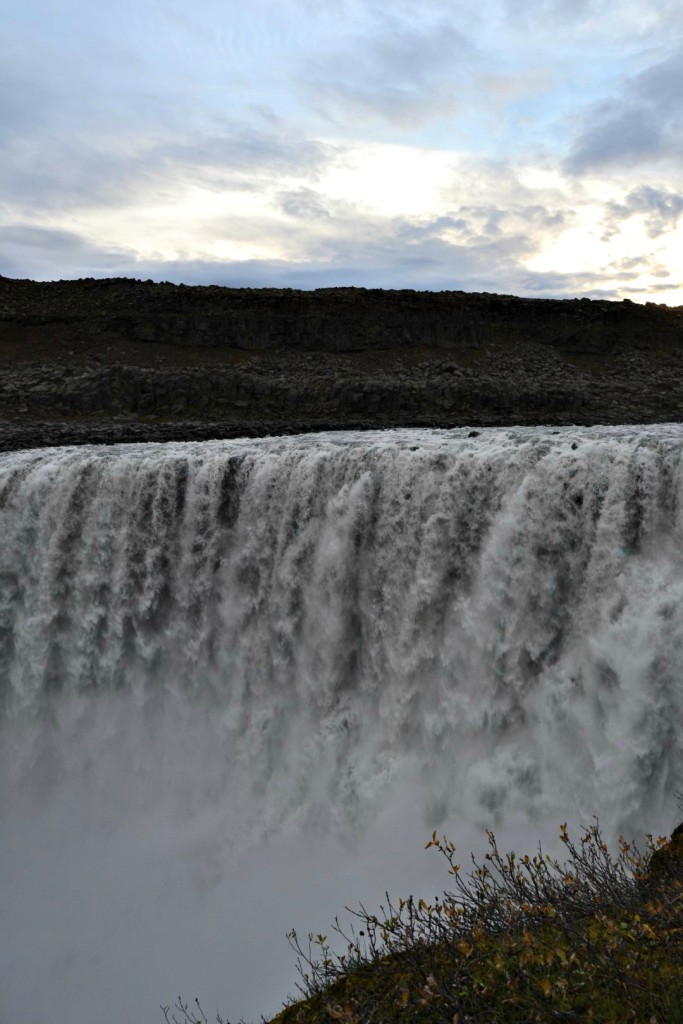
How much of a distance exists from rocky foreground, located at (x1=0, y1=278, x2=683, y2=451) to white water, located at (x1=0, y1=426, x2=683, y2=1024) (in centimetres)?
1699

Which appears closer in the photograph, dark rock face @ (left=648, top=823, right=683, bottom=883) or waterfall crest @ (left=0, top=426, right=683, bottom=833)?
dark rock face @ (left=648, top=823, right=683, bottom=883)

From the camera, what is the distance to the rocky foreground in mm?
35812

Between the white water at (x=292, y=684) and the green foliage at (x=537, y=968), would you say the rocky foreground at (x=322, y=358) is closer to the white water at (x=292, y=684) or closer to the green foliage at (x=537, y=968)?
the white water at (x=292, y=684)

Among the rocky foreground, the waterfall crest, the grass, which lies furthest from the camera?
the rocky foreground

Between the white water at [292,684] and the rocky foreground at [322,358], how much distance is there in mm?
16986

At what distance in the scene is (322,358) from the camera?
41938 millimetres

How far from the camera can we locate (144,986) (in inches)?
465

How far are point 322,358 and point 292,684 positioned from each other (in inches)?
1173

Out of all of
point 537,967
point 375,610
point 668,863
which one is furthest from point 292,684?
point 537,967

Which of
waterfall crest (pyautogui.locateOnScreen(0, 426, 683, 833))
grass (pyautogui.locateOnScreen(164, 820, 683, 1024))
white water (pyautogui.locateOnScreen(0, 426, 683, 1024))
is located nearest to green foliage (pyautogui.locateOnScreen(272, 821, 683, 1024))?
Result: grass (pyautogui.locateOnScreen(164, 820, 683, 1024))

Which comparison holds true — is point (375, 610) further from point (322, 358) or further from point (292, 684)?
point (322, 358)

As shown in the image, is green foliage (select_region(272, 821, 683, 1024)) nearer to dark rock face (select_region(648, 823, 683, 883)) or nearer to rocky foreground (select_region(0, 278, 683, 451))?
dark rock face (select_region(648, 823, 683, 883))

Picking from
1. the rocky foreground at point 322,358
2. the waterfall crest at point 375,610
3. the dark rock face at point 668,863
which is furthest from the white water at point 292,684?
the rocky foreground at point 322,358

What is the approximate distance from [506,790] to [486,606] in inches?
114
